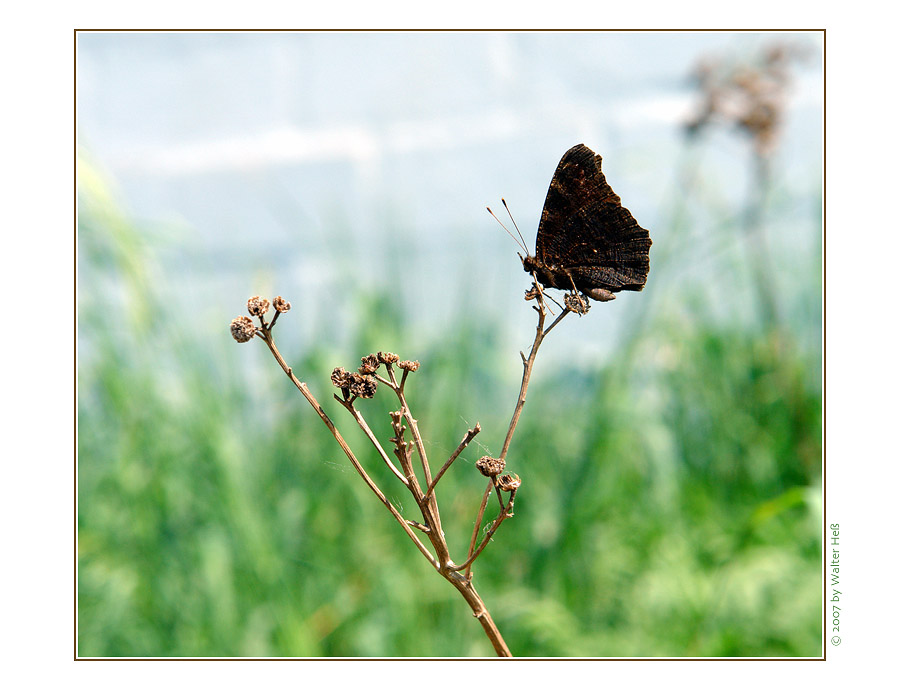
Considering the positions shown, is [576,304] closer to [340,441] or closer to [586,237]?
[586,237]

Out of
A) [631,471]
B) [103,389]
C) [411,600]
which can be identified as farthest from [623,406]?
[103,389]

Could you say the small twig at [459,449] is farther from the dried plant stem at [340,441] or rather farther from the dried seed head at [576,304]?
the dried seed head at [576,304]

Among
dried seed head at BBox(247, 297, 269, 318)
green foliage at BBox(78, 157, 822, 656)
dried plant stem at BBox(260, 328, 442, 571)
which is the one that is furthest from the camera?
green foliage at BBox(78, 157, 822, 656)

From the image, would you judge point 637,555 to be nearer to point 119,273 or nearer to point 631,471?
point 631,471

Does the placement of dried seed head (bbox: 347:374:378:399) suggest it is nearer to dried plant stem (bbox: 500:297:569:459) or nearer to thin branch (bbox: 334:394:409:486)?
thin branch (bbox: 334:394:409:486)

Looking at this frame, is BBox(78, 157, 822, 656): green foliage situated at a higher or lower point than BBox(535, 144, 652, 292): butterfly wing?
lower

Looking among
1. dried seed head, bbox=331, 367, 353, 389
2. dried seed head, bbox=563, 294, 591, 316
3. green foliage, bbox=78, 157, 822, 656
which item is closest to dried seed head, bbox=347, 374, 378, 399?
dried seed head, bbox=331, 367, 353, 389

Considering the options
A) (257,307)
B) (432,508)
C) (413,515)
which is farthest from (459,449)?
(413,515)
